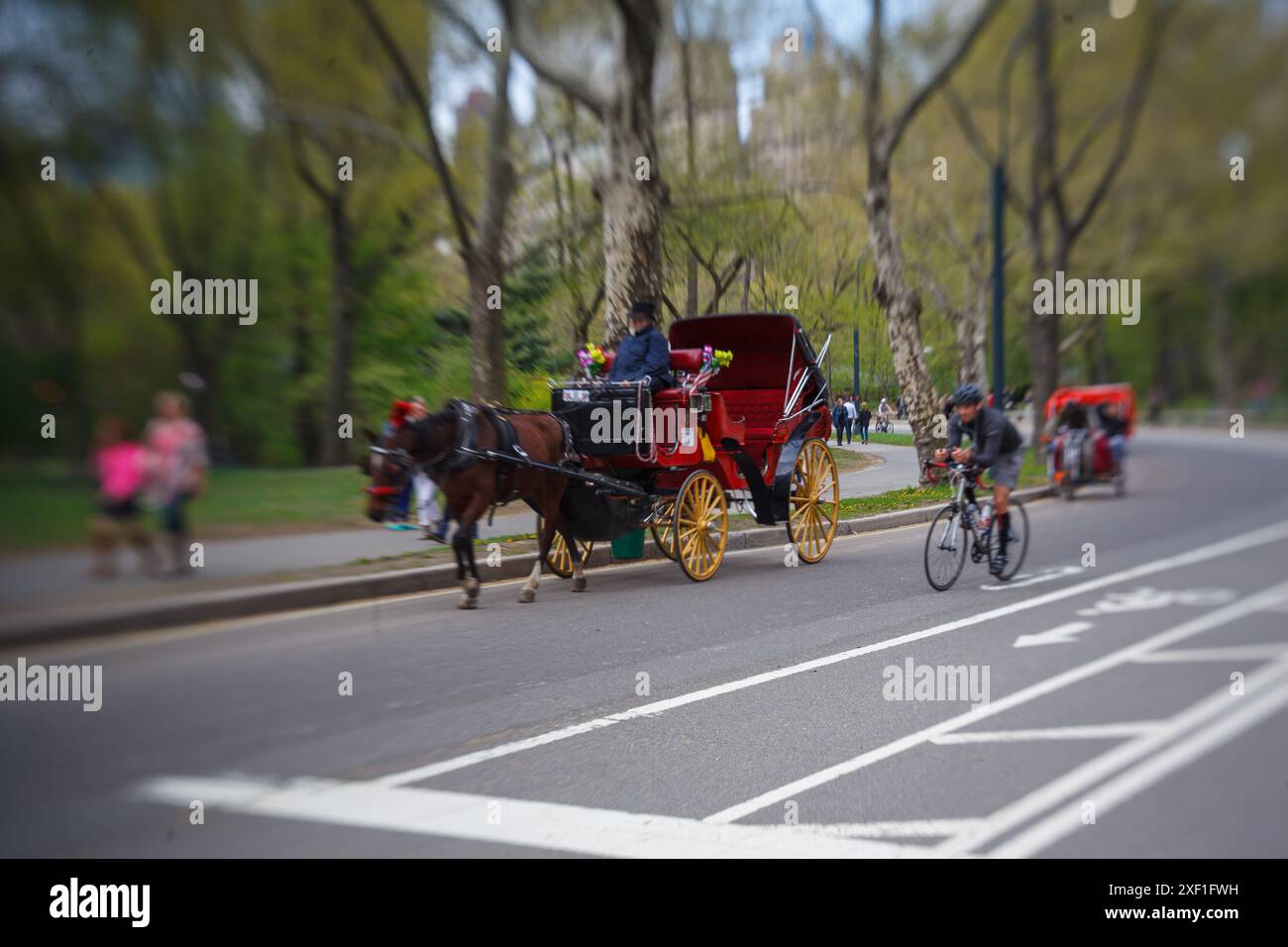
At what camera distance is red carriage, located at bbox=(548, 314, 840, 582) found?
11.2 feet

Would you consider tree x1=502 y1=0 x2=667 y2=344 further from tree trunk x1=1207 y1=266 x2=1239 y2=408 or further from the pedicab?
tree trunk x1=1207 y1=266 x2=1239 y2=408

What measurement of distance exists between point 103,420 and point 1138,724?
274 cm

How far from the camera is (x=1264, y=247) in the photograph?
1899mm

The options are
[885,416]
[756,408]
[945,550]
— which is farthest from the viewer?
[945,550]

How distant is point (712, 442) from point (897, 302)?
1784 mm

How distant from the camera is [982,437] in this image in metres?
2.96

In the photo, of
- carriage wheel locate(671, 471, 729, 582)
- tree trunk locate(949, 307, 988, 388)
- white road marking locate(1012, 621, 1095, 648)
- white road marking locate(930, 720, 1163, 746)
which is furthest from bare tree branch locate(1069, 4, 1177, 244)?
carriage wheel locate(671, 471, 729, 582)

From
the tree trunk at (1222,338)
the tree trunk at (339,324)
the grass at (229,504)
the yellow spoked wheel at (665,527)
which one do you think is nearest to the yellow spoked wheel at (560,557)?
the yellow spoked wheel at (665,527)

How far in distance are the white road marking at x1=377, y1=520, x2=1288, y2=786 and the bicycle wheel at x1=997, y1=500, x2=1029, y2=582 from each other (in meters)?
0.27

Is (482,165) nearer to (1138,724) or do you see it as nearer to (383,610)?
(383,610)

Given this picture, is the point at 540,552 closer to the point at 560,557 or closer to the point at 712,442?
the point at 560,557

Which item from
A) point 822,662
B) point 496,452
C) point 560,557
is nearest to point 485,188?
point 496,452

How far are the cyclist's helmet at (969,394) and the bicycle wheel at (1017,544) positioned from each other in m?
2.36
